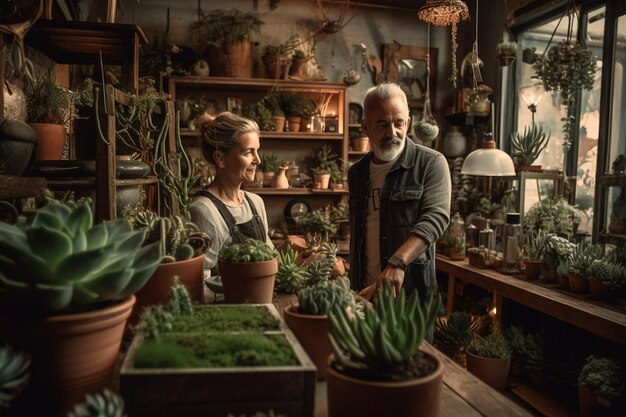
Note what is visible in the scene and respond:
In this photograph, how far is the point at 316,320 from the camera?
0.90 metres

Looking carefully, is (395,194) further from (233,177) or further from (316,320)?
(316,320)

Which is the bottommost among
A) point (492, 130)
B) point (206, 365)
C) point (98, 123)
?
point (206, 365)

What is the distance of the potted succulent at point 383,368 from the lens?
67cm

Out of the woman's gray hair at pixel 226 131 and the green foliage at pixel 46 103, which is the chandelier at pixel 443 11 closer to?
the woman's gray hair at pixel 226 131

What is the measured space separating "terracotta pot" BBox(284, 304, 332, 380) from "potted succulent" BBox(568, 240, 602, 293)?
2.57m

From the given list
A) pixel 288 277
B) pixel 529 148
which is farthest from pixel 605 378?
pixel 529 148

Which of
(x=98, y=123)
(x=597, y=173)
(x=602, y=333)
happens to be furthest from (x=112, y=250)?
(x=597, y=173)

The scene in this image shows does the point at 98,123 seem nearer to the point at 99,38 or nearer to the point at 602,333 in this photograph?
the point at 99,38

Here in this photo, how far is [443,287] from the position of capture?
4.89m

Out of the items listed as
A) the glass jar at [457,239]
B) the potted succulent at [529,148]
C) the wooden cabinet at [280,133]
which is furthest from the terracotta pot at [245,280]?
the wooden cabinet at [280,133]

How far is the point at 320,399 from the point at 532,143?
406 centimetres

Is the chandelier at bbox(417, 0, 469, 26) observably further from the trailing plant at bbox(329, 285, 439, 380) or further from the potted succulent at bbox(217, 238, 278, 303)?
the trailing plant at bbox(329, 285, 439, 380)

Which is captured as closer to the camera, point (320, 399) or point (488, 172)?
point (320, 399)

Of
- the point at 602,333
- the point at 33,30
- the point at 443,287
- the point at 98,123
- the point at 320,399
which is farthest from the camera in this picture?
the point at 443,287
